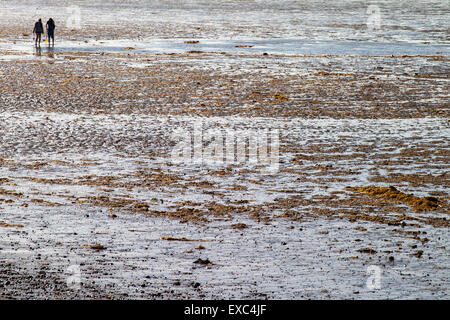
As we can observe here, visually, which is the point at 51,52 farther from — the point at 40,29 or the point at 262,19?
the point at 262,19

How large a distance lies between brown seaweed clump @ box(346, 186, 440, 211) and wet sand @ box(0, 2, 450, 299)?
0.14 feet

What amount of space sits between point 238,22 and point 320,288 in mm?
52676

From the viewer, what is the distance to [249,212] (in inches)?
488

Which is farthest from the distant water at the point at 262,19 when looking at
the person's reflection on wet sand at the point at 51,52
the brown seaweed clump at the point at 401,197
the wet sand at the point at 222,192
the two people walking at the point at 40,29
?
the brown seaweed clump at the point at 401,197

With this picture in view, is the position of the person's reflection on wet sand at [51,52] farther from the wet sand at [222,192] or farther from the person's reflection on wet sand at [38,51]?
the wet sand at [222,192]

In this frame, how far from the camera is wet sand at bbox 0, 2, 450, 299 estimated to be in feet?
31.6

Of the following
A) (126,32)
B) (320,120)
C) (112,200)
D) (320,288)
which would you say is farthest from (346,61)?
(320,288)

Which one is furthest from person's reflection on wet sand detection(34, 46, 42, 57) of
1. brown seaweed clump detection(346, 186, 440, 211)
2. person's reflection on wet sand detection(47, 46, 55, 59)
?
brown seaweed clump detection(346, 186, 440, 211)

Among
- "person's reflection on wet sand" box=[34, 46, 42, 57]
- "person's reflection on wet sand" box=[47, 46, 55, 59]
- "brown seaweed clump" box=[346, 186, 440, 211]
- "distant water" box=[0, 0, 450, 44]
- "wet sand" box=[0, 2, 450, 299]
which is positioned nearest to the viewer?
"wet sand" box=[0, 2, 450, 299]

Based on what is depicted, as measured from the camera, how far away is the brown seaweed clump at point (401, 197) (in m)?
12.6

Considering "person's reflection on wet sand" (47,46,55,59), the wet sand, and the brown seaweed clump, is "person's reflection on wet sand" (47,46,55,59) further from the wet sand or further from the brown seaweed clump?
the brown seaweed clump

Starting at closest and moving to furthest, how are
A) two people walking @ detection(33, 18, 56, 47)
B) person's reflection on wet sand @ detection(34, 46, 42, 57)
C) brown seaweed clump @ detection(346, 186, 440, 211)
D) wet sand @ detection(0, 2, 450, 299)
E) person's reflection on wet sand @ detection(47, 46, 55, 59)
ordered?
wet sand @ detection(0, 2, 450, 299) < brown seaweed clump @ detection(346, 186, 440, 211) < person's reflection on wet sand @ detection(47, 46, 55, 59) < person's reflection on wet sand @ detection(34, 46, 42, 57) < two people walking @ detection(33, 18, 56, 47)

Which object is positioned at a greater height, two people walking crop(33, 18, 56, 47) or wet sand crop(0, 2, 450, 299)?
two people walking crop(33, 18, 56, 47)
